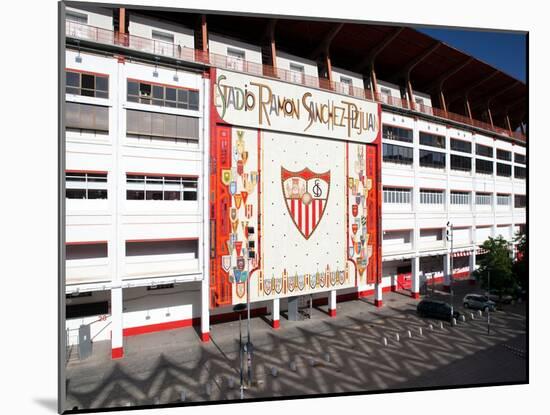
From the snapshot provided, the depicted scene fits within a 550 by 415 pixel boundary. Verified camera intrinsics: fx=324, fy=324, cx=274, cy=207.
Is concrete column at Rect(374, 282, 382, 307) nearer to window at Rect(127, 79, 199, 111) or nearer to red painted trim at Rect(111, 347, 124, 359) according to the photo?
red painted trim at Rect(111, 347, 124, 359)

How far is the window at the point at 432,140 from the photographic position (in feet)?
81.1

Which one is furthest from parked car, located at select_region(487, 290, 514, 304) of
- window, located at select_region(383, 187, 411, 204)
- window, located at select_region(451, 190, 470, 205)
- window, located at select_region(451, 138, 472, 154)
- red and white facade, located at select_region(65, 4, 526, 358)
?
window, located at select_region(451, 138, 472, 154)

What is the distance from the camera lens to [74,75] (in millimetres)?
14820

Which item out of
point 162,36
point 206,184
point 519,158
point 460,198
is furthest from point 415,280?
point 162,36

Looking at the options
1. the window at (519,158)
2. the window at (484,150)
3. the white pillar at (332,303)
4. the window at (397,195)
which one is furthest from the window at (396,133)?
the window at (519,158)

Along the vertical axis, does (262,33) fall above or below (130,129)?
above

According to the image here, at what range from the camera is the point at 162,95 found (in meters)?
16.7

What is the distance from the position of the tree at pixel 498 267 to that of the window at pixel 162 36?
83.5ft

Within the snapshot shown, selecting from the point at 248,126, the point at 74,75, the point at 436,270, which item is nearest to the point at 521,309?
the point at 436,270

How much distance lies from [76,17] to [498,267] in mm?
30144

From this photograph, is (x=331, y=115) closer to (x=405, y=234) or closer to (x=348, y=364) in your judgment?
(x=405, y=234)

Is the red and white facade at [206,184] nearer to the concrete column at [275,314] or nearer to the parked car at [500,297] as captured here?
the concrete column at [275,314]

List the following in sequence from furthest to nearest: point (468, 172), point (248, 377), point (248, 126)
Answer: point (468, 172) → point (248, 126) → point (248, 377)

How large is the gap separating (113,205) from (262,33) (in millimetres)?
12762
